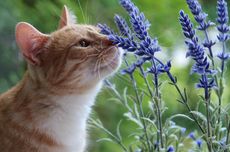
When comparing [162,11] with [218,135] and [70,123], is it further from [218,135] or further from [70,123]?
[218,135]

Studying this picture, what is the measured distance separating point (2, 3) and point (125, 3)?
810mm

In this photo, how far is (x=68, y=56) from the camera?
101 centimetres

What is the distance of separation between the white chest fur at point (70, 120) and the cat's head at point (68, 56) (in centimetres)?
4

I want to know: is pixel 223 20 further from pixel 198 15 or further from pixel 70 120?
pixel 70 120

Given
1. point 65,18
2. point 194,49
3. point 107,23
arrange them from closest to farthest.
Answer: point 194,49 < point 65,18 < point 107,23

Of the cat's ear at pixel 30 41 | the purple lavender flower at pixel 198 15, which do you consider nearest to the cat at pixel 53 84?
the cat's ear at pixel 30 41

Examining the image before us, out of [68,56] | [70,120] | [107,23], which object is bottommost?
[70,120]

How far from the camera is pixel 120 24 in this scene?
2.57 ft

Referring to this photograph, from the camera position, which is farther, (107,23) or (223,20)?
(107,23)

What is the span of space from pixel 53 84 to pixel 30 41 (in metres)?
0.10

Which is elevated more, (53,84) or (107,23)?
(107,23)

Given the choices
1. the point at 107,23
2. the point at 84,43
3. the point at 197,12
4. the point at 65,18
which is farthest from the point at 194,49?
the point at 107,23

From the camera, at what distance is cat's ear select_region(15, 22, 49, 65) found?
0.96 metres

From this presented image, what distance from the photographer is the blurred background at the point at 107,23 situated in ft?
4.47
